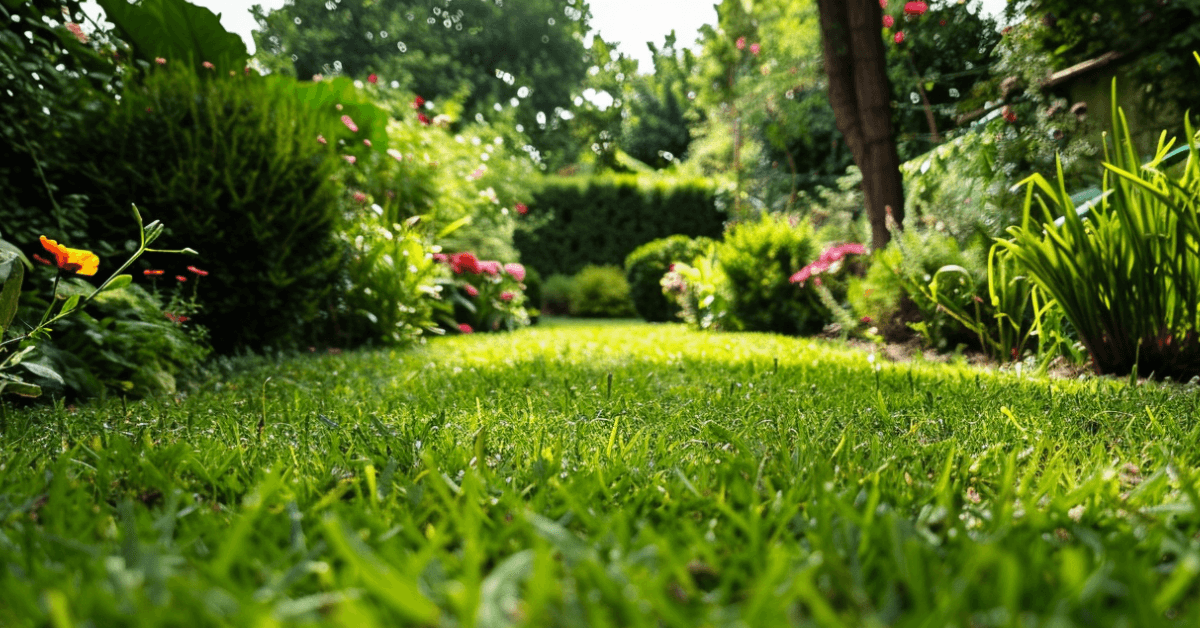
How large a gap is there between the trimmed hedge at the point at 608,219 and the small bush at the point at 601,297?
163cm

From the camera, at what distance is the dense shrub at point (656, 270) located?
32.9 feet

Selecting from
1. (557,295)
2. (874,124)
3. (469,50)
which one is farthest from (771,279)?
(469,50)

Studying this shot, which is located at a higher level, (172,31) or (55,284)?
(172,31)

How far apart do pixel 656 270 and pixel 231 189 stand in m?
7.31

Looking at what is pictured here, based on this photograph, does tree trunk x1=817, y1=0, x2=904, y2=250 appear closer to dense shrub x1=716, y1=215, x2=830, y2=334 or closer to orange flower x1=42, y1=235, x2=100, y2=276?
dense shrub x1=716, y1=215, x2=830, y2=334

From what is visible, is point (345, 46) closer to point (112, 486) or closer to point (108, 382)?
point (108, 382)

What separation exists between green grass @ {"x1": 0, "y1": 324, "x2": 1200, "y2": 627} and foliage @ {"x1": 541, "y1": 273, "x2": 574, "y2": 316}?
10.8m

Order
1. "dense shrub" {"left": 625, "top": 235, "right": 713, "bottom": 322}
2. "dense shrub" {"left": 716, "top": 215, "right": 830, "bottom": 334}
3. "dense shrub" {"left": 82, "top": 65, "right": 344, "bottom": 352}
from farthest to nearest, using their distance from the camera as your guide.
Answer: "dense shrub" {"left": 625, "top": 235, "right": 713, "bottom": 322} → "dense shrub" {"left": 716, "top": 215, "right": 830, "bottom": 334} → "dense shrub" {"left": 82, "top": 65, "right": 344, "bottom": 352}

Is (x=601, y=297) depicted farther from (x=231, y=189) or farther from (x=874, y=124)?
(x=231, y=189)

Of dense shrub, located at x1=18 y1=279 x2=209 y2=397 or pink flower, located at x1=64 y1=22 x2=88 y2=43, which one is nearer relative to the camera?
dense shrub, located at x1=18 y1=279 x2=209 y2=397

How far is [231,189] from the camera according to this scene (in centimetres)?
331

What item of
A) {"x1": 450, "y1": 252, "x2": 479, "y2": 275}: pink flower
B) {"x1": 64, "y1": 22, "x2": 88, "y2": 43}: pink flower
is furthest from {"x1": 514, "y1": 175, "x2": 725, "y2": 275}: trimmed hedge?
{"x1": 64, "y1": 22, "x2": 88, "y2": 43}: pink flower

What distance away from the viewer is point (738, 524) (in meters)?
0.89

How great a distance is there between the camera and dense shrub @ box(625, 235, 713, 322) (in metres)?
10.0
